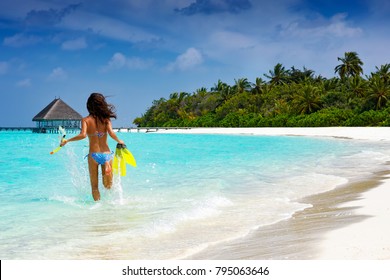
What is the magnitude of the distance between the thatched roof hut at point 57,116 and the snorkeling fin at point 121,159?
70753 millimetres

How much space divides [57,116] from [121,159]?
72.1 m

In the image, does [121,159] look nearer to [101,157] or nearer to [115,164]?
[115,164]

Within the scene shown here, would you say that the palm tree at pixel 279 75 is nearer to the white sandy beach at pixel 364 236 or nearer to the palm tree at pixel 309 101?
the palm tree at pixel 309 101

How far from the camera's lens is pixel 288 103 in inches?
2537

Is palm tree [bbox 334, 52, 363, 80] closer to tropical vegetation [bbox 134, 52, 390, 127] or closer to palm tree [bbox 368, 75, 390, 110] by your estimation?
tropical vegetation [bbox 134, 52, 390, 127]

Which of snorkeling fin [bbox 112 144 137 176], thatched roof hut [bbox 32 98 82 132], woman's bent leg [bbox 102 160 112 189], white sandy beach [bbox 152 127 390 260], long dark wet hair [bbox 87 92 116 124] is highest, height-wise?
thatched roof hut [bbox 32 98 82 132]

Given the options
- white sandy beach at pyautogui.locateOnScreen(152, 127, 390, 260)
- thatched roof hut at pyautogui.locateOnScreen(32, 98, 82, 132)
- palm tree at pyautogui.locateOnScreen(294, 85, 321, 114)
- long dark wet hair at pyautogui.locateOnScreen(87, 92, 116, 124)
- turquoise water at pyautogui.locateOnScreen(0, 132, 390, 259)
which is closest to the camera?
white sandy beach at pyautogui.locateOnScreen(152, 127, 390, 260)

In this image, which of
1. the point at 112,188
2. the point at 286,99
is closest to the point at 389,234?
the point at 112,188

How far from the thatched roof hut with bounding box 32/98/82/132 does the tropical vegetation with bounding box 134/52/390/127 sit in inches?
702

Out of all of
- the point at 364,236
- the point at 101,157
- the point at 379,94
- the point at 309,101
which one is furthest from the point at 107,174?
the point at 309,101

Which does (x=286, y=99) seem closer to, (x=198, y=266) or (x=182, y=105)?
(x=182, y=105)

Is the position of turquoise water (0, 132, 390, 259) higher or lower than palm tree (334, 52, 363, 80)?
lower

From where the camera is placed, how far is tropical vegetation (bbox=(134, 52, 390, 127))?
1998 inches

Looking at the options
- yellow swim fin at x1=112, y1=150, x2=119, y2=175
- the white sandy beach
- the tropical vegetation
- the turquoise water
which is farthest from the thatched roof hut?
the white sandy beach
